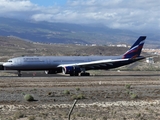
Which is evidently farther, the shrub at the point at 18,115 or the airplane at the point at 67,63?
the airplane at the point at 67,63

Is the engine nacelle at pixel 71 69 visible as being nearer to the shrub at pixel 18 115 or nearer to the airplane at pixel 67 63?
the airplane at pixel 67 63

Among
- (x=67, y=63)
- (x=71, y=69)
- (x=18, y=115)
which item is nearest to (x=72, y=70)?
(x=71, y=69)

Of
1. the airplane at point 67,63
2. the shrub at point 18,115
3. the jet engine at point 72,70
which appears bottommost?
the shrub at point 18,115

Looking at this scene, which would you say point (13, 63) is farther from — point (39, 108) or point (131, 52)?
point (39, 108)

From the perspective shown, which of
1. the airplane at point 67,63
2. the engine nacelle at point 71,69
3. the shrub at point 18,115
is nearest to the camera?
the shrub at point 18,115

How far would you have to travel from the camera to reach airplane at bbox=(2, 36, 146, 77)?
2613 inches

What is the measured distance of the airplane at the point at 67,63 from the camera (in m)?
66.4

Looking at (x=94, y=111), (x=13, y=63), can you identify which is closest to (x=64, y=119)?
(x=94, y=111)

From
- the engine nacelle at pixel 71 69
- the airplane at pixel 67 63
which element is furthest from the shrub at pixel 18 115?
the engine nacelle at pixel 71 69

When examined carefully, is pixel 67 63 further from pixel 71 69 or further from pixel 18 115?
pixel 18 115

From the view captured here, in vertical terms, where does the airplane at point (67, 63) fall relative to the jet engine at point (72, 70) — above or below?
above

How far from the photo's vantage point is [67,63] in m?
69.2

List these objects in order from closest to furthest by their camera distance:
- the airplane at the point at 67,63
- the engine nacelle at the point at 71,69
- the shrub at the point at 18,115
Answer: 1. the shrub at the point at 18,115
2. the airplane at the point at 67,63
3. the engine nacelle at the point at 71,69

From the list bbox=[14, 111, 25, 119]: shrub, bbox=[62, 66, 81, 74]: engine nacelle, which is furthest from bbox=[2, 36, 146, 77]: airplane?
bbox=[14, 111, 25, 119]: shrub
